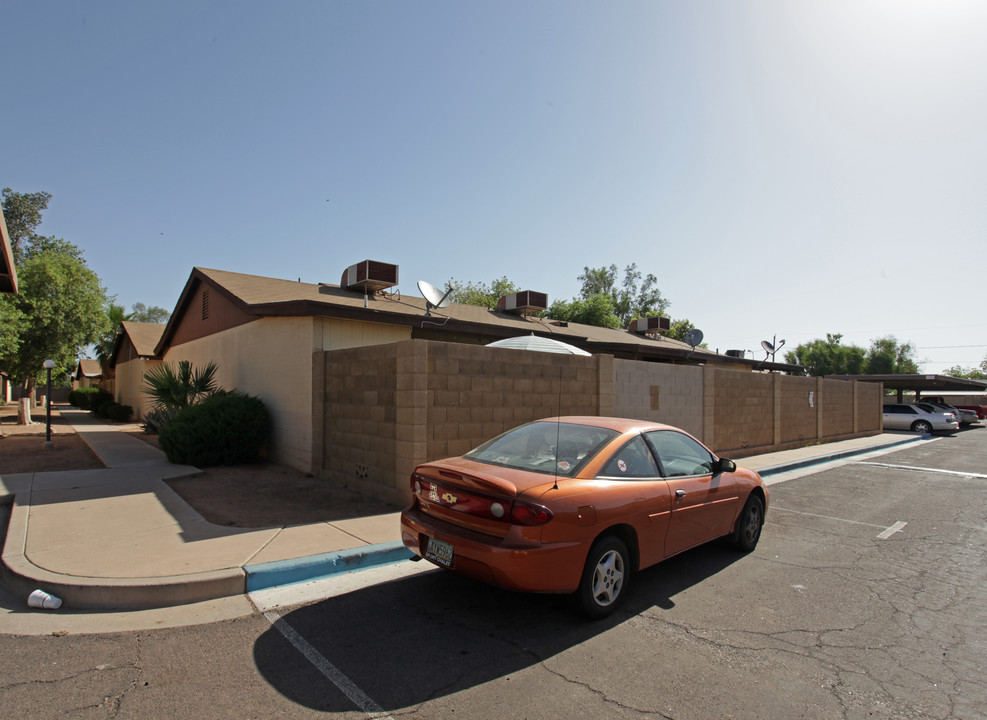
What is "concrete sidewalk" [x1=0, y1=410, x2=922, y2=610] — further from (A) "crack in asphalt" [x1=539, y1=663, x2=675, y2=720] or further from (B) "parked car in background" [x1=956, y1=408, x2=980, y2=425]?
(B) "parked car in background" [x1=956, y1=408, x2=980, y2=425]

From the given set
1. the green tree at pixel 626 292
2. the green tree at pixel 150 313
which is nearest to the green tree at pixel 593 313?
the green tree at pixel 626 292

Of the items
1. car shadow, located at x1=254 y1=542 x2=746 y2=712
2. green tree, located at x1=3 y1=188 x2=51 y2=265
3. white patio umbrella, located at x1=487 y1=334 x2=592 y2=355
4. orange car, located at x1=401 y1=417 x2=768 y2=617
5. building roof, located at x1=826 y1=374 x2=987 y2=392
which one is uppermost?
green tree, located at x1=3 y1=188 x2=51 y2=265

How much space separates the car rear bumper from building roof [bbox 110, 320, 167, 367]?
23.6 meters

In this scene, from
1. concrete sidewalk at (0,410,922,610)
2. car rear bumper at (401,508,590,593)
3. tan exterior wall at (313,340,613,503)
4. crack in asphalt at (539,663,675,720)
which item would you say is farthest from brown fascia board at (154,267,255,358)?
crack in asphalt at (539,663,675,720)

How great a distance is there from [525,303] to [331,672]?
16.5 meters

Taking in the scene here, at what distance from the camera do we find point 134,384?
1013 inches

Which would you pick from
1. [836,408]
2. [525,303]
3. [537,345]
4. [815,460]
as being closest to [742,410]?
[815,460]

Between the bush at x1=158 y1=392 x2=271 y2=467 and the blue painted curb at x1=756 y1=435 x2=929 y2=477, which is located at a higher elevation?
the bush at x1=158 y1=392 x2=271 y2=467

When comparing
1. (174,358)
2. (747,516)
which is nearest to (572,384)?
(747,516)

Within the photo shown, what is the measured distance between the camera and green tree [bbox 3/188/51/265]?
41906 mm

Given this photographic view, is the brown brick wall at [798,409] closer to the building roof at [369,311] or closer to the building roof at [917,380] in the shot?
the building roof at [369,311]

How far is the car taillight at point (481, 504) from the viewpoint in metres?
3.85

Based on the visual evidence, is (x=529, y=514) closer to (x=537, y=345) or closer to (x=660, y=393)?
(x=537, y=345)

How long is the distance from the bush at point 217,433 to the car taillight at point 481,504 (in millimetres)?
7419
